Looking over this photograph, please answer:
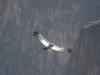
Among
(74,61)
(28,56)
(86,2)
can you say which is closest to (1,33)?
(28,56)

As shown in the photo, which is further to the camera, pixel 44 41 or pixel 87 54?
pixel 87 54

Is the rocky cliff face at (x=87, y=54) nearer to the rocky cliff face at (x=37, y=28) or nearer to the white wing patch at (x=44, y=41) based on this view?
the rocky cliff face at (x=37, y=28)

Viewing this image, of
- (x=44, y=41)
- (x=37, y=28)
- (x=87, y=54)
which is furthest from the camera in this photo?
(x=37, y=28)

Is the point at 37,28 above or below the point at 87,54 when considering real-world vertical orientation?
above

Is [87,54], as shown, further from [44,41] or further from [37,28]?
[44,41]

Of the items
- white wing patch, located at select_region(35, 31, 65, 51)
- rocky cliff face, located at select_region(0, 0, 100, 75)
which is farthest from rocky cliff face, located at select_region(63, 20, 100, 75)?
white wing patch, located at select_region(35, 31, 65, 51)

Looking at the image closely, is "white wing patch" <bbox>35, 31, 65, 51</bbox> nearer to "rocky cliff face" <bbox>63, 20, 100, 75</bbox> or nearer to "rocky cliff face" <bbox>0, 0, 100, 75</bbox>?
"rocky cliff face" <bbox>63, 20, 100, 75</bbox>

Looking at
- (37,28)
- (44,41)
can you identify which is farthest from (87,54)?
(44,41)
